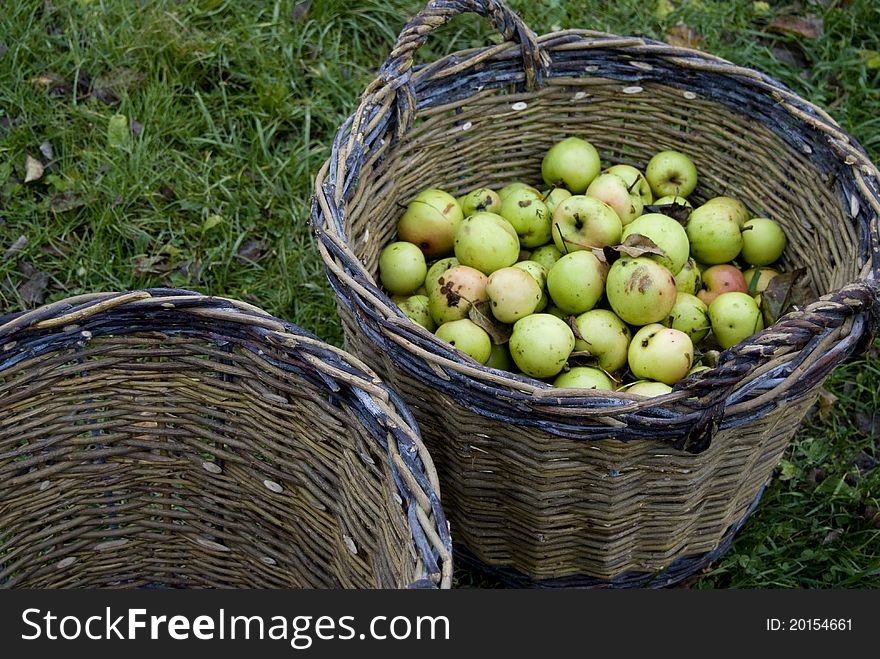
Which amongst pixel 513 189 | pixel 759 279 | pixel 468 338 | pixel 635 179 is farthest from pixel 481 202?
pixel 759 279

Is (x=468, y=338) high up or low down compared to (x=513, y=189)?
down

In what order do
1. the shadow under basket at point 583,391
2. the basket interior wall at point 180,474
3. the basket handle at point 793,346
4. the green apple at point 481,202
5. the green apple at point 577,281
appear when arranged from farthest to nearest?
the green apple at point 481,202, the green apple at point 577,281, the basket interior wall at point 180,474, the shadow under basket at point 583,391, the basket handle at point 793,346

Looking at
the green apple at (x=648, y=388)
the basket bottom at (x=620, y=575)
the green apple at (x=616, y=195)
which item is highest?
the green apple at (x=616, y=195)

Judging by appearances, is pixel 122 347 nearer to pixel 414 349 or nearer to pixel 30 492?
pixel 30 492

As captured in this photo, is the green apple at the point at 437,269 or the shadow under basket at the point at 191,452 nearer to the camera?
the shadow under basket at the point at 191,452

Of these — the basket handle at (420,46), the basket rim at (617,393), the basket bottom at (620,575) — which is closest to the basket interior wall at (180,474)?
the basket rim at (617,393)

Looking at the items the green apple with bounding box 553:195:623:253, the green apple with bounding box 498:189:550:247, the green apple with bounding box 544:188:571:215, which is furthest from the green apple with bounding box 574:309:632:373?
the green apple with bounding box 544:188:571:215

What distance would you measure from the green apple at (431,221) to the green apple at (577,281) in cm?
37

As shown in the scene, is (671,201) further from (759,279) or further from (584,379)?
(584,379)

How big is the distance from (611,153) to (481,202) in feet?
1.71

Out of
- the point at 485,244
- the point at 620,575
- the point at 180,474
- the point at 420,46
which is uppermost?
the point at 420,46

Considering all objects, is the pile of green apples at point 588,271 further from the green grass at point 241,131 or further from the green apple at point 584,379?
the green grass at point 241,131

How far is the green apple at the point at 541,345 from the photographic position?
2098 millimetres

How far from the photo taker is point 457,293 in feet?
7.54
